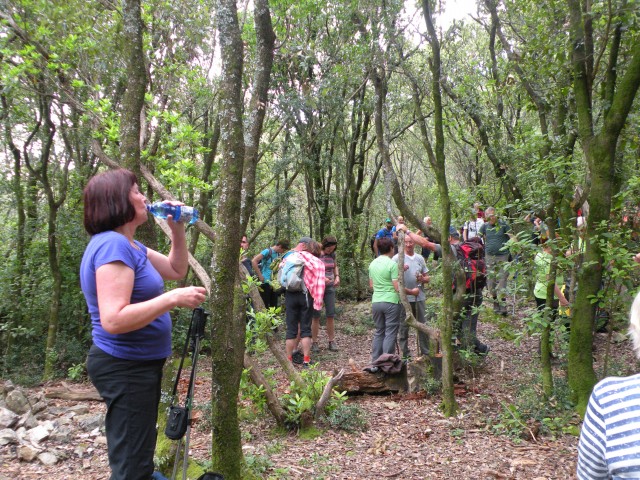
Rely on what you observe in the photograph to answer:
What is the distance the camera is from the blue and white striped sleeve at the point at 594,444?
1364 mm

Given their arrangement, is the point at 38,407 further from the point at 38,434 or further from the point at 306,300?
the point at 306,300

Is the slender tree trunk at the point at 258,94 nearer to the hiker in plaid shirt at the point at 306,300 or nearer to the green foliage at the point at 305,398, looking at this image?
the green foliage at the point at 305,398

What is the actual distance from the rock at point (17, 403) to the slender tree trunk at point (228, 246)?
14.1ft

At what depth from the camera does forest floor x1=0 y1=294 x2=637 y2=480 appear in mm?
4383

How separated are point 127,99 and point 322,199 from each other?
1124 cm

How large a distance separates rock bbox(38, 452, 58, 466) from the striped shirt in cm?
513

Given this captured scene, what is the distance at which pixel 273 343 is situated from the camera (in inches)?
201

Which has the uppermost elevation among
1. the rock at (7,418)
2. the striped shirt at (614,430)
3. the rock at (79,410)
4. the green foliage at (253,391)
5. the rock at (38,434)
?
the striped shirt at (614,430)

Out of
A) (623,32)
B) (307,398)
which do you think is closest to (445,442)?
(307,398)

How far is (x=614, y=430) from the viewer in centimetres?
132

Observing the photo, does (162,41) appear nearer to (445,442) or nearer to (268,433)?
(268,433)

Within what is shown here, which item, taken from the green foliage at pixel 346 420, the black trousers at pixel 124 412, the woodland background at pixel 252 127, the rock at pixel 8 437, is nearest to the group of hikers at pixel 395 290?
the woodland background at pixel 252 127

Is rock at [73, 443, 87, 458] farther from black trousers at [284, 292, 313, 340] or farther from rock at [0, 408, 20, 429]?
black trousers at [284, 292, 313, 340]

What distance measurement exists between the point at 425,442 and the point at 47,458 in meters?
3.98
